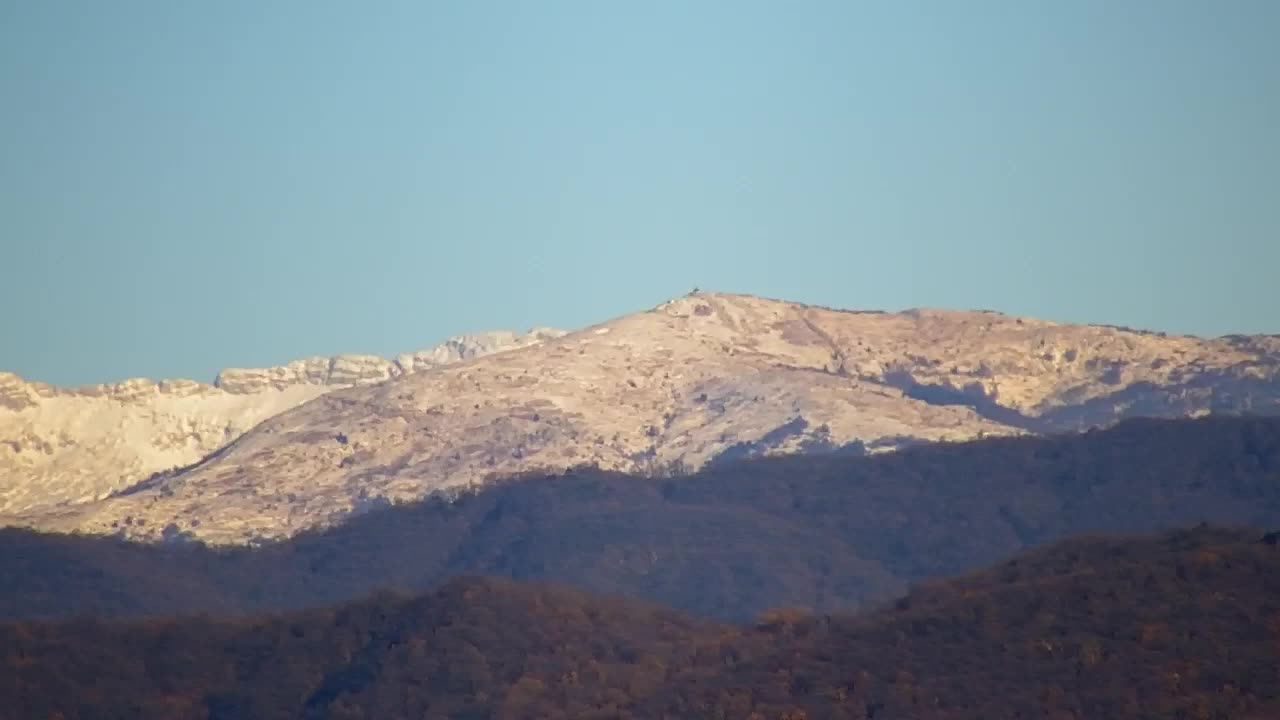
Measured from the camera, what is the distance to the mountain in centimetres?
10694

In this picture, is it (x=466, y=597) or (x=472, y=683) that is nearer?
(x=472, y=683)

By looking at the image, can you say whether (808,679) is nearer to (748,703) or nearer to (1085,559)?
(748,703)

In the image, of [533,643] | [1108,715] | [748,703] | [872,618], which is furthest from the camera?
[533,643]

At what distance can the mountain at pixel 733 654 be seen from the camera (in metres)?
107

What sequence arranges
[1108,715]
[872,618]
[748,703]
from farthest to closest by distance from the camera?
[872,618] < [748,703] < [1108,715]

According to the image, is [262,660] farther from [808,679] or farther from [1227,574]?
[1227,574]

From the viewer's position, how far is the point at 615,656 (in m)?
133

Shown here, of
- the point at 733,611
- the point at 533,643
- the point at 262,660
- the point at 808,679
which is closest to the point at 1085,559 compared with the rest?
the point at 808,679

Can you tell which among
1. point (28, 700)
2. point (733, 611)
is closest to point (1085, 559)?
point (28, 700)

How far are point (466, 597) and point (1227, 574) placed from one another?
155 ft

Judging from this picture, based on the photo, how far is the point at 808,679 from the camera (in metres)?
116

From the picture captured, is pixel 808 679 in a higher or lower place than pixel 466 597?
lower

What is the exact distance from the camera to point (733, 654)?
415 ft

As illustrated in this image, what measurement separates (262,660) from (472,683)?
16705mm
